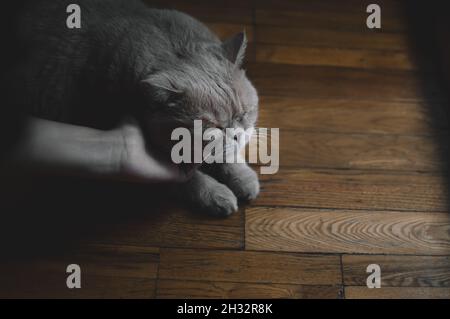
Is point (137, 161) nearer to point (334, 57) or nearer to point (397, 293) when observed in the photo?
point (397, 293)

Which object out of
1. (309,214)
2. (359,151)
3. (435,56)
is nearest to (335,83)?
(359,151)

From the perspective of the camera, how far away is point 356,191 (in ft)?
4.24

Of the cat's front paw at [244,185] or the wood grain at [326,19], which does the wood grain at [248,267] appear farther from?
the wood grain at [326,19]

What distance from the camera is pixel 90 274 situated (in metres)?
1.12

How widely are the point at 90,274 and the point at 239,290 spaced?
0.37m

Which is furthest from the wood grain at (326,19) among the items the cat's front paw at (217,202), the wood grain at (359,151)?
the cat's front paw at (217,202)

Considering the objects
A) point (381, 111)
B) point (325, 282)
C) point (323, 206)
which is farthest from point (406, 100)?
point (325, 282)

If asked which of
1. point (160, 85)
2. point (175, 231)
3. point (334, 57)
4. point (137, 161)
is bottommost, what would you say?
point (175, 231)

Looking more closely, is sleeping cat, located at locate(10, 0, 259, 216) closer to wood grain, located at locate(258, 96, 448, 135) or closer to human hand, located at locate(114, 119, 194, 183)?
human hand, located at locate(114, 119, 194, 183)

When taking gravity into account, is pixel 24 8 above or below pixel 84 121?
above

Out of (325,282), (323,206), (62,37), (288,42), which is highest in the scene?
(288,42)

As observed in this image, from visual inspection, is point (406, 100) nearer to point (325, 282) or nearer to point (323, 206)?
point (323, 206)

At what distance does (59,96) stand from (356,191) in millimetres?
837

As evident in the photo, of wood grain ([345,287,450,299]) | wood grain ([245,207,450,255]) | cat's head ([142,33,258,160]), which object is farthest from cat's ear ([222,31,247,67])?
wood grain ([345,287,450,299])
